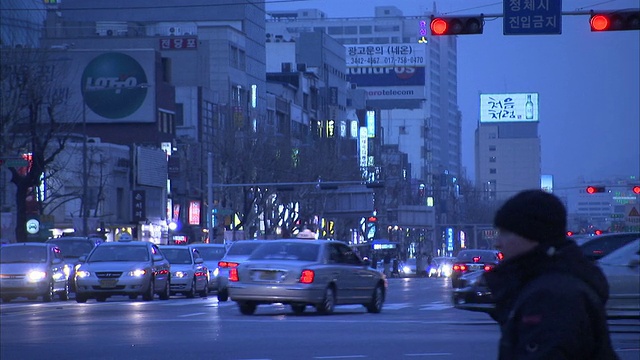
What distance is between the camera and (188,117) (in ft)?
323

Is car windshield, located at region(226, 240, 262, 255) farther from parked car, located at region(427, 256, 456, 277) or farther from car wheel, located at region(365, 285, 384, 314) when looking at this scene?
parked car, located at region(427, 256, 456, 277)

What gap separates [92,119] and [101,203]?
13071 millimetres

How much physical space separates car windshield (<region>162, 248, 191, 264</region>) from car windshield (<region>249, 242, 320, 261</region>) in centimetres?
1294

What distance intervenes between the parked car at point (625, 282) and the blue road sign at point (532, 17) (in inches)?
193

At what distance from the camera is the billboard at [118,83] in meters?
90.7

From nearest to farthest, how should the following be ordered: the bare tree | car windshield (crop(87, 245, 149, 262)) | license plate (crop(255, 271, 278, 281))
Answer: license plate (crop(255, 271, 278, 281)) → car windshield (crop(87, 245, 149, 262)) → the bare tree

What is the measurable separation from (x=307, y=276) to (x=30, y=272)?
1388cm

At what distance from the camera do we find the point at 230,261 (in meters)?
32.5

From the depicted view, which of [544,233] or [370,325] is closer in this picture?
[544,233]

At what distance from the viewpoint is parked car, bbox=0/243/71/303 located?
3641 cm

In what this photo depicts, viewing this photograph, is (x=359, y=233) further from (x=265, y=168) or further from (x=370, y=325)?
(x=370, y=325)

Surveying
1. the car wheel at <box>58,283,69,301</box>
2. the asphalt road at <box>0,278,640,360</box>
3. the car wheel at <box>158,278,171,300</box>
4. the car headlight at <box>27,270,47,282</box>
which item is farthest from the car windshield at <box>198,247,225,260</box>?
→ the asphalt road at <box>0,278,640,360</box>

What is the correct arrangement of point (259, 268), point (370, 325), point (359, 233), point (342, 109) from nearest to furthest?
1. point (370, 325)
2. point (259, 268)
3. point (359, 233)
4. point (342, 109)

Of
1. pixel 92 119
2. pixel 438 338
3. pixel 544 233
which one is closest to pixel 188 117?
pixel 92 119
